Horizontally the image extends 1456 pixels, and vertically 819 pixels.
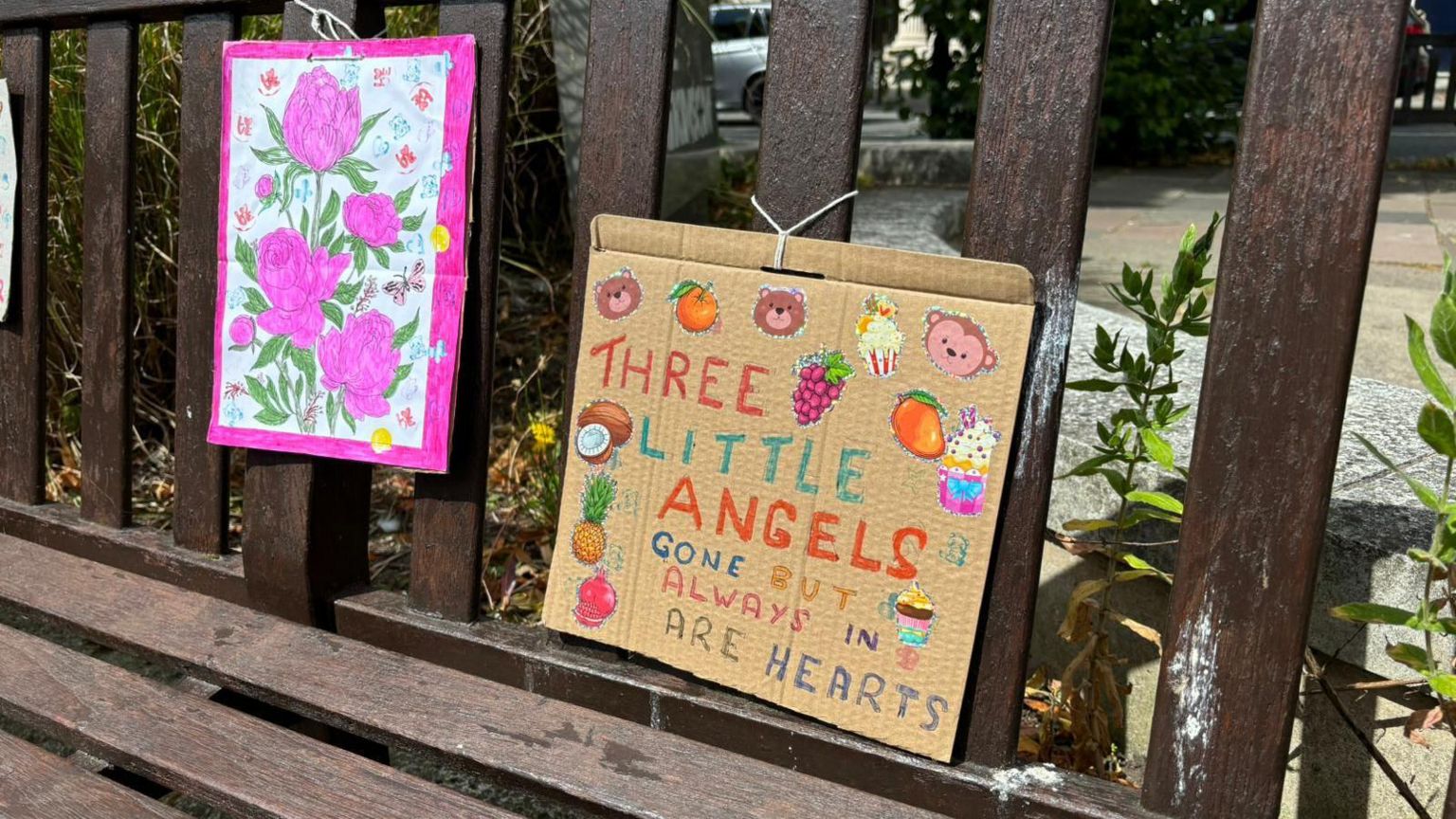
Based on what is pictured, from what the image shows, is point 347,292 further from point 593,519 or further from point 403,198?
point 593,519

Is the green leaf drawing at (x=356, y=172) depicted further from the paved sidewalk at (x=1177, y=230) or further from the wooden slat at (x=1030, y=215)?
the paved sidewalk at (x=1177, y=230)

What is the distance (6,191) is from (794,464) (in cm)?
143

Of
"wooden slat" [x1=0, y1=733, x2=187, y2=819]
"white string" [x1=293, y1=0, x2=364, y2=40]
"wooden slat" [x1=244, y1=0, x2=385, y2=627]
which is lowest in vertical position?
"wooden slat" [x1=0, y1=733, x2=187, y2=819]

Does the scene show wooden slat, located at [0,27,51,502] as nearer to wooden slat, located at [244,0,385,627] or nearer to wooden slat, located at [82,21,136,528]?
wooden slat, located at [82,21,136,528]

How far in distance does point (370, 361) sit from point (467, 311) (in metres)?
0.14

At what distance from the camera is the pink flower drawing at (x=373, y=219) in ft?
4.68

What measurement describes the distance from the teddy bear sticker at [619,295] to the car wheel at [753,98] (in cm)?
1084

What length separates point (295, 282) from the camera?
1.51 meters

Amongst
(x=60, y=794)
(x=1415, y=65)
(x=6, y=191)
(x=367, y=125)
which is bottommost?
(x=60, y=794)

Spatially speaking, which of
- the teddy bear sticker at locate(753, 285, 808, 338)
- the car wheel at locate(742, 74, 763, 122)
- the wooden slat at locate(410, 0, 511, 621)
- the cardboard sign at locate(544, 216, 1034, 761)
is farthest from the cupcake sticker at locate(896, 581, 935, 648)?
the car wheel at locate(742, 74, 763, 122)

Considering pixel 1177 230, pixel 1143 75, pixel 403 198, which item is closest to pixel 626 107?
pixel 403 198

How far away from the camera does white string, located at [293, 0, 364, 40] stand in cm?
146

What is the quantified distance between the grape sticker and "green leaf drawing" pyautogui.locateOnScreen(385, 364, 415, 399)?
49cm

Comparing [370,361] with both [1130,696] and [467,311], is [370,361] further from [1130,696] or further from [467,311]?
[1130,696]
